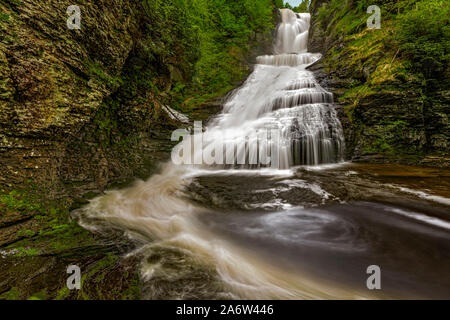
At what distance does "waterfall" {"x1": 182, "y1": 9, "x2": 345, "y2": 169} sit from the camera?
6.39 meters

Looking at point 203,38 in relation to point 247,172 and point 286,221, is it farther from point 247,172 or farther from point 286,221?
point 286,221

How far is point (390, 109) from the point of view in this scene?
20.2 ft

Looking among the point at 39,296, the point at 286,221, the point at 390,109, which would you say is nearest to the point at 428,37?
the point at 390,109

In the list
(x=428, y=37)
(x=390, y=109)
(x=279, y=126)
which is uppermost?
(x=428, y=37)

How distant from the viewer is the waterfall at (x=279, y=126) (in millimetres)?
6387

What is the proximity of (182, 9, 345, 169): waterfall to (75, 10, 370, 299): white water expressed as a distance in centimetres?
3

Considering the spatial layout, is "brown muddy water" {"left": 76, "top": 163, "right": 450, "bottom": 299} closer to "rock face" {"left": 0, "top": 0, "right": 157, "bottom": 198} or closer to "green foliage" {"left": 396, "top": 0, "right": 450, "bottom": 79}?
"rock face" {"left": 0, "top": 0, "right": 157, "bottom": 198}

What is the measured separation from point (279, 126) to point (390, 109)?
3338mm

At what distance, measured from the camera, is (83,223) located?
3.12 m

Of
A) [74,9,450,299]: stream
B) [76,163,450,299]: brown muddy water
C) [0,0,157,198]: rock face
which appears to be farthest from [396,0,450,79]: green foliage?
[0,0,157,198]: rock face

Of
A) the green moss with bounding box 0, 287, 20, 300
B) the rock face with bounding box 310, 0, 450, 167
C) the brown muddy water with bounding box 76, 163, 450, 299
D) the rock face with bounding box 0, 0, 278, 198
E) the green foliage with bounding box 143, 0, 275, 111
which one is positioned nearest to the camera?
the green moss with bounding box 0, 287, 20, 300

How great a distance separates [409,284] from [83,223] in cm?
421
